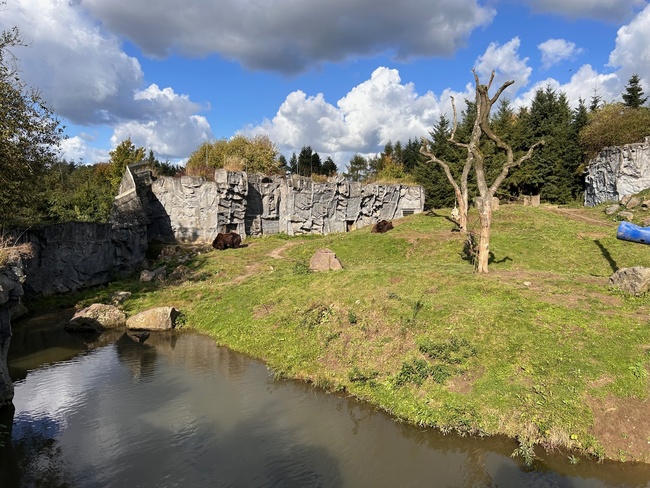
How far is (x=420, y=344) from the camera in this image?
13.3 metres

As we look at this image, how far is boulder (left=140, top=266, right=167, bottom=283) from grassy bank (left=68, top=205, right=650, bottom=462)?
5.32 feet

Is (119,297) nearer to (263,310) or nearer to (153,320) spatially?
(153,320)

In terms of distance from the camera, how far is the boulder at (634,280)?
14.2 metres

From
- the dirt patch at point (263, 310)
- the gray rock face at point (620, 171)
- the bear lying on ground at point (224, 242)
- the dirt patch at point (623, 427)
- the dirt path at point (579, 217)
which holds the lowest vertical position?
the dirt patch at point (623, 427)

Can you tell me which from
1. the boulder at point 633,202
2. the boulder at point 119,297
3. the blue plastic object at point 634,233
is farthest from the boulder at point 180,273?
the boulder at point 633,202

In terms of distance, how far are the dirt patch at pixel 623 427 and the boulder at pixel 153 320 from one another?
1661 cm

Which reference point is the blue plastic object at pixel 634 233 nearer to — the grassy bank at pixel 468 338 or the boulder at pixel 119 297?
the grassy bank at pixel 468 338

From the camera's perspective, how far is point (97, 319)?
1998 centimetres

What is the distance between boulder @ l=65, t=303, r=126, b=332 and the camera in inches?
775

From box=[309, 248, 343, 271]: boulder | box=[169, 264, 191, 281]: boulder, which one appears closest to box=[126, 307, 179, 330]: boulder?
box=[169, 264, 191, 281]: boulder

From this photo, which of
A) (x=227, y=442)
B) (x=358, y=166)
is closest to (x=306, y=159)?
(x=358, y=166)

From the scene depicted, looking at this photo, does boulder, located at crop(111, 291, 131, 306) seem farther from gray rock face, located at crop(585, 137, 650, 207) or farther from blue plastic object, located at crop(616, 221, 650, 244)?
gray rock face, located at crop(585, 137, 650, 207)

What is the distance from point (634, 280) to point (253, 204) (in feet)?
99.6

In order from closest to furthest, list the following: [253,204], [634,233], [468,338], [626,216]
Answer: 1. [468,338]
2. [634,233]
3. [626,216]
4. [253,204]
